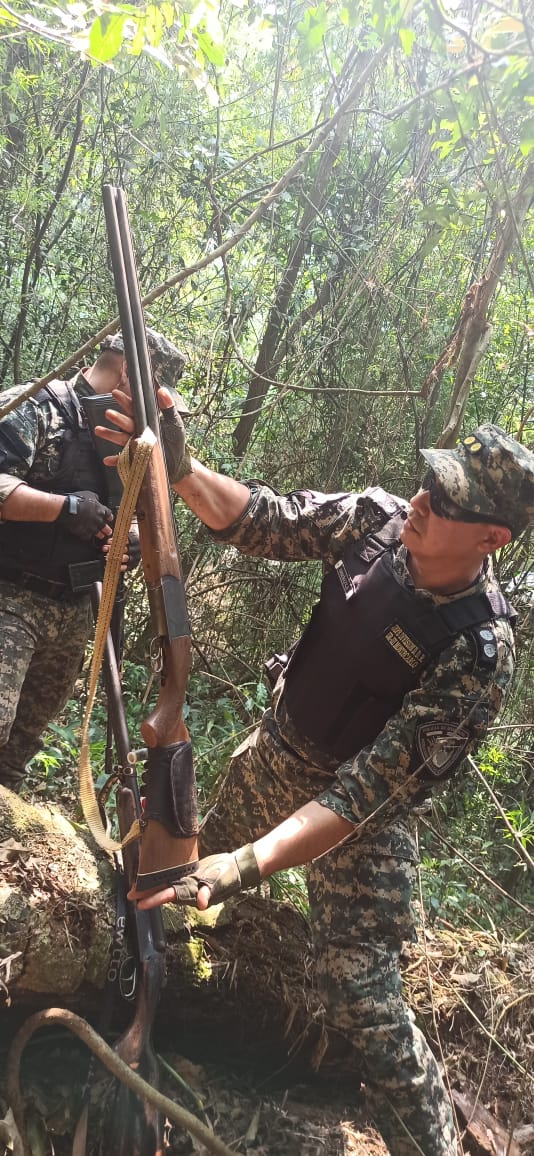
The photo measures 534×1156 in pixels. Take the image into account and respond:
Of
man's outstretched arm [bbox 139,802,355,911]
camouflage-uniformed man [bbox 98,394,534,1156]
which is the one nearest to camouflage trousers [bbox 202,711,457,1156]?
camouflage-uniformed man [bbox 98,394,534,1156]

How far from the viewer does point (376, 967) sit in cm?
230

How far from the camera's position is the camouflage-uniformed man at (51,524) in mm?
2674

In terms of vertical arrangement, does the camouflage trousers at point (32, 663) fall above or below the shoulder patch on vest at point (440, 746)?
below

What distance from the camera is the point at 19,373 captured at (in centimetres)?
528

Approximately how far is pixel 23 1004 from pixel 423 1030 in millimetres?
1497

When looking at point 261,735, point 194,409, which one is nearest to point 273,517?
point 261,735

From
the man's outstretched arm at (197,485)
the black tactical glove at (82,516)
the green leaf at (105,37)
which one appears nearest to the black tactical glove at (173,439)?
the man's outstretched arm at (197,485)

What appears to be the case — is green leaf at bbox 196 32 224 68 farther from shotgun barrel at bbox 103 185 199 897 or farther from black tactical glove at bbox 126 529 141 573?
black tactical glove at bbox 126 529 141 573

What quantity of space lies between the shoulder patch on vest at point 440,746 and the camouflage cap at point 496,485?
26.0 inches

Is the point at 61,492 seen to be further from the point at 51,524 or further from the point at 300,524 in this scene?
the point at 300,524

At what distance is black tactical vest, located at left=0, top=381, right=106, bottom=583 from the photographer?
279 cm

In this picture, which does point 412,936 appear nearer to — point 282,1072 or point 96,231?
point 282,1072

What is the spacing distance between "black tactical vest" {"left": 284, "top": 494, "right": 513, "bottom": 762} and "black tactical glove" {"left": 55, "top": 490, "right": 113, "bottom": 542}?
941mm

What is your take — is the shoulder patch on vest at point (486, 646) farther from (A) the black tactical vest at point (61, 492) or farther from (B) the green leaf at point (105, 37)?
(B) the green leaf at point (105, 37)
